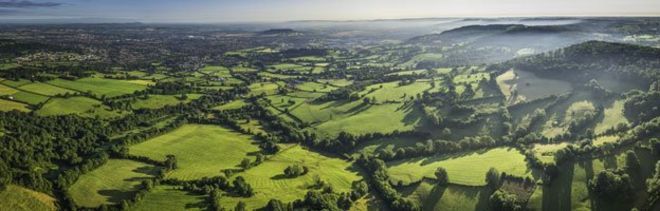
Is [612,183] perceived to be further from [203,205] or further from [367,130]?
[203,205]

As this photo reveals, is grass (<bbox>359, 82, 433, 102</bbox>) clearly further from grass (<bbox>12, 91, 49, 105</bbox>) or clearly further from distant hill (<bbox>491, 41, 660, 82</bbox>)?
grass (<bbox>12, 91, 49, 105</bbox>)

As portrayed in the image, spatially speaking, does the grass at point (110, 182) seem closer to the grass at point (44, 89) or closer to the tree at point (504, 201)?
the tree at point (504, 201)

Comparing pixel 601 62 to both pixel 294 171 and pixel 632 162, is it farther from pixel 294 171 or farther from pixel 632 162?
pixel 294 171

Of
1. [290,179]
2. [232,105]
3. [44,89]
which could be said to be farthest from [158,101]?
[290,179]

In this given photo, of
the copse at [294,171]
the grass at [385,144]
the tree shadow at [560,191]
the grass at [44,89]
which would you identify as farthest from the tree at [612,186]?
the grass at [44,89]

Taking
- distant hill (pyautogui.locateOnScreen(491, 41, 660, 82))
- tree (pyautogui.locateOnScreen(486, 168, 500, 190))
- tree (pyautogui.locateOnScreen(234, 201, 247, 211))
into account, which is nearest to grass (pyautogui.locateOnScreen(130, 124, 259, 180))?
tree (pyautogui.locateOnScreen(234, 201, 247, 211))
